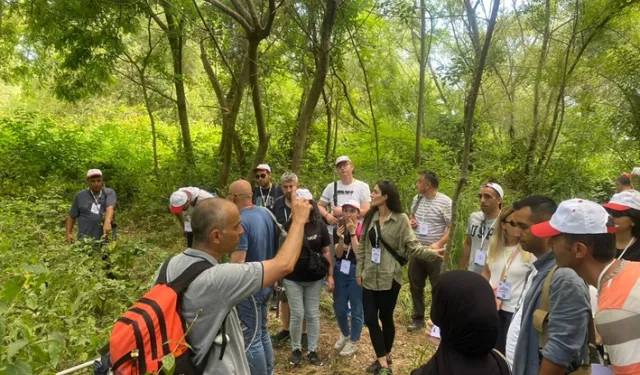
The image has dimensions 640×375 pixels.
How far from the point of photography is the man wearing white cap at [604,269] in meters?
1.49

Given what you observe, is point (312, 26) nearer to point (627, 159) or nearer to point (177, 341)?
point (177, 341)

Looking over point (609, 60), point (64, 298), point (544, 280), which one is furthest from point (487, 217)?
point (609, 60)

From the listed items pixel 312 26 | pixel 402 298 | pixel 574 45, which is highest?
pixel 574 45

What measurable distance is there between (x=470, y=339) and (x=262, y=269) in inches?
34.2

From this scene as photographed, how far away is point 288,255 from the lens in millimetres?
1920

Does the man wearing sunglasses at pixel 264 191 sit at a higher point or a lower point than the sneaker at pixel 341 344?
A: higher

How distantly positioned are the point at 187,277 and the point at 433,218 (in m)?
3.44

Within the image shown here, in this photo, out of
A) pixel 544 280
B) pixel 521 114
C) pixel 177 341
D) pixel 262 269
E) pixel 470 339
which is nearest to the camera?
pixel 470 339

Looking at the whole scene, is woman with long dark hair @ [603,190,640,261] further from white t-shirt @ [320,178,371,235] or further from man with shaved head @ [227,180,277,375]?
man with shaved head @ [227,180,277,375]

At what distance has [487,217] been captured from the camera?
382 centimetres

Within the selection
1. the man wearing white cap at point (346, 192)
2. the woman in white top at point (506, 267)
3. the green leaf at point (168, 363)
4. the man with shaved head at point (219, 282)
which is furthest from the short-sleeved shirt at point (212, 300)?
the man wearing white cap at point (346, 192)

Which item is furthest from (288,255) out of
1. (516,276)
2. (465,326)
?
(516,276)

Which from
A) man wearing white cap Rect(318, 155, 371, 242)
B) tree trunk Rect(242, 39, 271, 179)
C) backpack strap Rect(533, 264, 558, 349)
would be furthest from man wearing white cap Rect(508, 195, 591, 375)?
tree trunk Rect(242, 39, 271, 179)

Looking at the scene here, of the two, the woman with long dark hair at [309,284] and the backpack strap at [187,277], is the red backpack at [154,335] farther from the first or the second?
the woman with long dark hair at [309,284]
